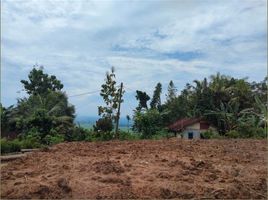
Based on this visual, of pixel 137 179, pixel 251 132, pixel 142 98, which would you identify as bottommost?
pixel 137 179

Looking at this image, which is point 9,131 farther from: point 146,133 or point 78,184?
point 78,184

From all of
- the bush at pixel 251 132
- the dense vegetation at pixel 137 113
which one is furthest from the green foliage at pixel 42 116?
the bush at pixel 251 132

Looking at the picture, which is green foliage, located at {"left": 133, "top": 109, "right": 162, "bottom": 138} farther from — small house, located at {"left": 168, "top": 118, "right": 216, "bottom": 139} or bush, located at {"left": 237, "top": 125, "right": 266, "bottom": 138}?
small house, located at {"left": 168, "top": 118, "right": 216, "bottom": 139}

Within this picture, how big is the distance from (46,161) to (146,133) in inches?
519

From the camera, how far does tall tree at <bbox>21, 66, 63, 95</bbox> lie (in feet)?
91.8

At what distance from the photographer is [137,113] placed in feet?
69.0

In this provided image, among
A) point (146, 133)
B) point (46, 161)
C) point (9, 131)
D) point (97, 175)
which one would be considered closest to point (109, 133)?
point (146, 133)

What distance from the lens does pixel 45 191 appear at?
5.11 metres

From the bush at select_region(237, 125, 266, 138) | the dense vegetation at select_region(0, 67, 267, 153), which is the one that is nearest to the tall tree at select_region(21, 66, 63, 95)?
the dense vegetation at select_region(0, 67, 267, 153)

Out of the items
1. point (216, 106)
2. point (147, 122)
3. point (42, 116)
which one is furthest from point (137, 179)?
point (216, 106)

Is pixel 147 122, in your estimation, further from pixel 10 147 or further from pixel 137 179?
pixel 137 179

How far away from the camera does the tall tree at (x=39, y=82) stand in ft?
91.8

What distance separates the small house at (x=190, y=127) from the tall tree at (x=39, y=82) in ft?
29.4

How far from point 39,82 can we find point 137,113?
1005 centimetres
